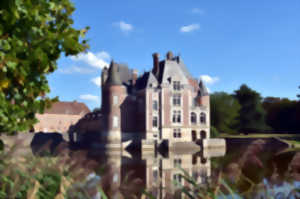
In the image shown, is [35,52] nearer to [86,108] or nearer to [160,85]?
[160,85]

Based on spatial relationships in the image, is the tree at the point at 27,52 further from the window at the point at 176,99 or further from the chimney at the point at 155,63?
the chimney at the point at 155,63

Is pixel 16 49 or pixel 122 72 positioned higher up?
pixel 122 72

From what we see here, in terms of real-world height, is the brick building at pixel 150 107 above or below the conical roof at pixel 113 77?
below

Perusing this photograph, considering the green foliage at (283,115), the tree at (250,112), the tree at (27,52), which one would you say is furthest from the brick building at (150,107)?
the tree at (27,52)

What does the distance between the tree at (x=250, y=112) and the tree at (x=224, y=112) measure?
2397 millimetres

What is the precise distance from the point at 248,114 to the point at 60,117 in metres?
31.4

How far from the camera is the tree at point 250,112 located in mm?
53625

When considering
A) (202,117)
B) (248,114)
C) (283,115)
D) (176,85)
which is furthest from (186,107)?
(283,115)

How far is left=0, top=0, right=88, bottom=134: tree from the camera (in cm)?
319

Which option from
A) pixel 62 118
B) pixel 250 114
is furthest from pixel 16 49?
pixel 250 114

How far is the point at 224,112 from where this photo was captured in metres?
50.9

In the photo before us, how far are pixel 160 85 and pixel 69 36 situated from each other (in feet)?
110

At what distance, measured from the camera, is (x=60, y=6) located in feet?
13.0

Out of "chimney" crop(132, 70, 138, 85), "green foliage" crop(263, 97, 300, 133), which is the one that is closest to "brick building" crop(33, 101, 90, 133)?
"chimney" crop(132, 70, 138, 85)
